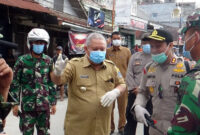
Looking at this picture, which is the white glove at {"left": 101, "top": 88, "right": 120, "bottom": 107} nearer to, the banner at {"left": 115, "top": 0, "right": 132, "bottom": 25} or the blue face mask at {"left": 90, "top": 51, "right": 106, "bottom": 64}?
the blue face mask at {"left": 90, "top": 51, "right": 106, "bottom": 64}

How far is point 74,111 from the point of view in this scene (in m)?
3.19

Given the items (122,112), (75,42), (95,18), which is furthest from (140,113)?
(95,18)

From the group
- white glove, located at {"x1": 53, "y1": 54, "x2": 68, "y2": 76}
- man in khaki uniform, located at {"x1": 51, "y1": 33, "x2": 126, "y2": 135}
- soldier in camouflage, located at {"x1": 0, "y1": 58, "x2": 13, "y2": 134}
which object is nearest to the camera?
soldier in camouflage, located at {"x1": 0, "y1": 58, "x2": 13, "y2": 134}

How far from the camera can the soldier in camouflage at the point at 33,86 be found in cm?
372

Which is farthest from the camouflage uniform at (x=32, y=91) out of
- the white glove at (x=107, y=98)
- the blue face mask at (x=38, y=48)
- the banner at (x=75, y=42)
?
the banner at (x=75, y=42)

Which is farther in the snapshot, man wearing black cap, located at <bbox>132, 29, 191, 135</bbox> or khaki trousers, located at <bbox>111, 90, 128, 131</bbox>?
khaki trousers, located at <bbox>111, 90, 128, 131</bbox>

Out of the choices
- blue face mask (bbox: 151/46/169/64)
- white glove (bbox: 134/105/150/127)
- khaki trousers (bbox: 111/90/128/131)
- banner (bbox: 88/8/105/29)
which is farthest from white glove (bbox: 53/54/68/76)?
banner (bbox: 88/8/105/29)

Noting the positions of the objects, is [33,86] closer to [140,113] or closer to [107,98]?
[107,98]

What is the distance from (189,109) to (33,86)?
8.54 ft

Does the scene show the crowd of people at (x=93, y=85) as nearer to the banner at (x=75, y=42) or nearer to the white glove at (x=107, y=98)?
the white glove at (x=107, y=98)

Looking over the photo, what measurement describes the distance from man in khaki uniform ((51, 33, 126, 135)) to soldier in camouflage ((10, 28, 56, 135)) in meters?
0.69

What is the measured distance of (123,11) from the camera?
14961mm

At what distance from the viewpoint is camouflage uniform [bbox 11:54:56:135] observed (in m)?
3.72

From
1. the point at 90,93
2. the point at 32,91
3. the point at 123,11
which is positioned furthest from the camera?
the point at 123,11
